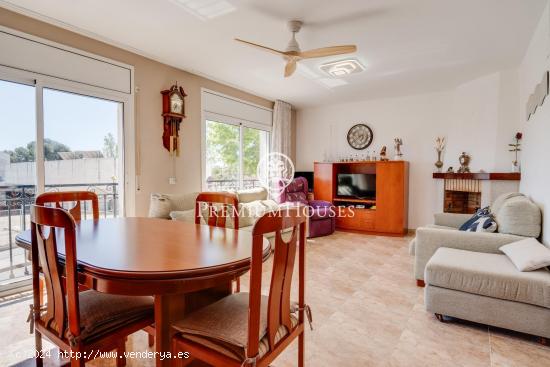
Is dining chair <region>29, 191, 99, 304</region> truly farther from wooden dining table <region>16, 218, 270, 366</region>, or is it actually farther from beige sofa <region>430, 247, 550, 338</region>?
beige sofa <region>430, 247, 550, 338</region>

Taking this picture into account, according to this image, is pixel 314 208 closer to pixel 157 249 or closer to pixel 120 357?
pixel 120 357

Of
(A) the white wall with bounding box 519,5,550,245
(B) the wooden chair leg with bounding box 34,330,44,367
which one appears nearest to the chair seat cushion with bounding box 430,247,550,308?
(A) the white wall with bounding box 519,5,550,245

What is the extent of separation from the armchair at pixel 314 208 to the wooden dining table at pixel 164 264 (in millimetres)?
3581

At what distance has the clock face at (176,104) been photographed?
402 cm

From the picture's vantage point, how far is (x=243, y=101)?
5434 mm

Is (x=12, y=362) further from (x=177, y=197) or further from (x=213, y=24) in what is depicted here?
(x=213, y=24)

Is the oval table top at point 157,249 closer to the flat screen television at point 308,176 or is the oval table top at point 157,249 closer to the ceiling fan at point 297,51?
the ceiling fan at point 297,51

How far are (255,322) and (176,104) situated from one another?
3618 mm

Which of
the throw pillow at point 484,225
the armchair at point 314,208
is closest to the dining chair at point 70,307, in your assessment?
the throw pillow at point 484,225

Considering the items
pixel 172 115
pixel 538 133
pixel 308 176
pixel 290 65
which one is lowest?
pixel 308 176

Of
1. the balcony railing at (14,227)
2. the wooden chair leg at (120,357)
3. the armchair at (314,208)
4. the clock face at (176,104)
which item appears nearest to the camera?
the wooden chair leg at (120,357)

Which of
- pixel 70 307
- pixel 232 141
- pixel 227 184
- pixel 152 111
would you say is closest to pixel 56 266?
pixel 70 307

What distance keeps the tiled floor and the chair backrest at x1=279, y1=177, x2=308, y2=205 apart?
8.50ft

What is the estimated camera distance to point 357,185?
19.7ft
